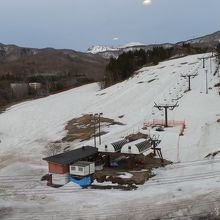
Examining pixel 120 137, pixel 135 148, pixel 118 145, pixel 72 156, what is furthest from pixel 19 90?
pixel 135 148

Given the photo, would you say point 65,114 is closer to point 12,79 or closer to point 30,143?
point 30,143

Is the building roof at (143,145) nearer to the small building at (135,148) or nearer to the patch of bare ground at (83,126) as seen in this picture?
the small building at (135,148)

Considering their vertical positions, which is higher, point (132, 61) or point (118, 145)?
point (132, 61)

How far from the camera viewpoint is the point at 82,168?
2881 cm

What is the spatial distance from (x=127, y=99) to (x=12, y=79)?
76023mm

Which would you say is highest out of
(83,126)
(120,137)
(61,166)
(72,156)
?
(72,156)

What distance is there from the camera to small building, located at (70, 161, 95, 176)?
28859mm

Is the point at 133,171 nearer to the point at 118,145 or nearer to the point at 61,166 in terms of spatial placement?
the point at 118,145

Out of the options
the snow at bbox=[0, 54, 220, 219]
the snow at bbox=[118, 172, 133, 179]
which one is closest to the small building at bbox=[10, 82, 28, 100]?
the snow at bbox=[0, 54, 220, 219]

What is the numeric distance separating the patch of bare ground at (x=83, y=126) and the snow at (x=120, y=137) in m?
1.19

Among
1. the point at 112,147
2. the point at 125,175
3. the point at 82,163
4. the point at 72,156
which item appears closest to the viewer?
the point at 82,163

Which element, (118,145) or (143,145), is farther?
(118,145)

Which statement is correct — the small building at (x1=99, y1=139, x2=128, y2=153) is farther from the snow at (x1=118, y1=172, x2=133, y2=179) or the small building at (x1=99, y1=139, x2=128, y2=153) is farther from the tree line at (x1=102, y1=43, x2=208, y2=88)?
the tree line at (x1=102, y1=43, x2=208, y2=88)

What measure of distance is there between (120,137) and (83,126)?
981cm
